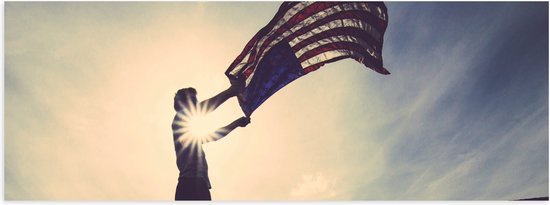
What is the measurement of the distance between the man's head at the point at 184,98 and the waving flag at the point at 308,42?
904 mm

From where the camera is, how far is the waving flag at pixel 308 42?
4.00m

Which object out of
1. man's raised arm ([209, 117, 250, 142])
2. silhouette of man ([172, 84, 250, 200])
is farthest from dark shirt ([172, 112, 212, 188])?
man's raised arm ([209, 117, 250, 142])

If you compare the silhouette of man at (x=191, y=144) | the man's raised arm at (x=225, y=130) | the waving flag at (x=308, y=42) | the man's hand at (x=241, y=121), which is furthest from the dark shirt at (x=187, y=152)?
the waving flag at (x=308, y=42)

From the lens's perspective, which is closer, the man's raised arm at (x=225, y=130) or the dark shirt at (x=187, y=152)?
the dark shirt at (x=187, y=152)

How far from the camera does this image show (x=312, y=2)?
427 centimetres

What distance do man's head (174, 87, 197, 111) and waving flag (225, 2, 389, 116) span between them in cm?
90

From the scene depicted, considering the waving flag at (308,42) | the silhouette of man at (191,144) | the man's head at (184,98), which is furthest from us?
the waving flag at (308,42)

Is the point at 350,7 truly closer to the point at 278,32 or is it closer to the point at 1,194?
the point at 278,32

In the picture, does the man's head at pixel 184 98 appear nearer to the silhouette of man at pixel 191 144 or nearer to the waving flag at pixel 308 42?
the silhouette of man at pixel 191 144

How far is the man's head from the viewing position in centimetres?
296

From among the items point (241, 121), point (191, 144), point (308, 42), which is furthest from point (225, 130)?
point (308, 42)

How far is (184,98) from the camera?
3004mm

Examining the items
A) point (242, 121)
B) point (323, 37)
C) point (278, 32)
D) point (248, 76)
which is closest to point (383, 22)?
point (323, 37)

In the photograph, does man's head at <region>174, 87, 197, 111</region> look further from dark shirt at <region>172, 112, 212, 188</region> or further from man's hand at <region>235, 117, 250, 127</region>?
man's hand at <region>235, 117, 250, 127</region>
